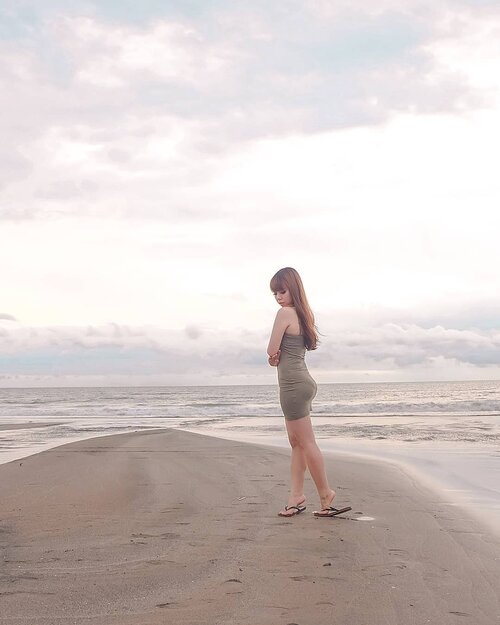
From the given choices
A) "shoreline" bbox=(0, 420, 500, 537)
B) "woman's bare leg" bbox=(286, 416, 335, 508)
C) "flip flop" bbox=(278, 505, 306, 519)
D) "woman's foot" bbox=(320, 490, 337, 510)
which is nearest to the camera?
"flip flop" bbox=(278, 505, 306, 519)

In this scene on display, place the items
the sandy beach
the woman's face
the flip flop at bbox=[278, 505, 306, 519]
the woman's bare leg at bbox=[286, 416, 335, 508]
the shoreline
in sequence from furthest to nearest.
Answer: the shoreline → the woman's face → the woman's bare leg at bbox=[286, 416, 335, 508] → the flip flop at bbox=[278, 505, 306, 519] → the sandy beach

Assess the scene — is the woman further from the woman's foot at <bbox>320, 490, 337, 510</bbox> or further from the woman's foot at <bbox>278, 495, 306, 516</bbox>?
the woman's foot at <bbox>320, 490, 337, 510</bbox>

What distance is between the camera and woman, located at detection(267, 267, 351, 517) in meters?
5.85

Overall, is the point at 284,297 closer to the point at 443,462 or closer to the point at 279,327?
the point at 279,327

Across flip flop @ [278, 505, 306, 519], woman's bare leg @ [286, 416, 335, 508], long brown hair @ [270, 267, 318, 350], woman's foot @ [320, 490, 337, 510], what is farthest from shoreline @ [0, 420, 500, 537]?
long brown hair @ [270, 267, 318, 350]

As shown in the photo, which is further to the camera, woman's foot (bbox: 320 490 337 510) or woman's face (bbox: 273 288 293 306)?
woman's face (bbox: 273 288 293 306)

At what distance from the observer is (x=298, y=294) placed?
5.88 metres

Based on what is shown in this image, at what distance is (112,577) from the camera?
3645 mm

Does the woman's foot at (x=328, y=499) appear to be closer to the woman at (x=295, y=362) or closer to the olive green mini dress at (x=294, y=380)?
the woman at (x=295, y=362)

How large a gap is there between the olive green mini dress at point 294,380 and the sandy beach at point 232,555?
93 centimetres

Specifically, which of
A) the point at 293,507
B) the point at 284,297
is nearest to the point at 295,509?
the point at 293,507

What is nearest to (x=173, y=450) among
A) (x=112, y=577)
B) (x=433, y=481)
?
(x=433, y=481)

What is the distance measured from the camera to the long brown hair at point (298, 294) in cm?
588

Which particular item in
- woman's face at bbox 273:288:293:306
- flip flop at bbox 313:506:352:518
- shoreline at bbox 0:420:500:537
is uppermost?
woman's face at bbox 273:288:293:306
